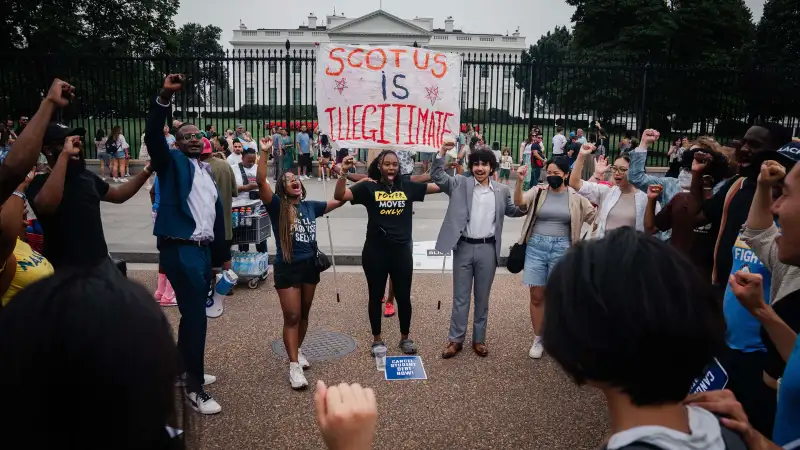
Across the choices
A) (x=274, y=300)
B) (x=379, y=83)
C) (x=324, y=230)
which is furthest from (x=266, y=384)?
(x=324, y=230)

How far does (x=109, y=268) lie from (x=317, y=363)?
3987 mm

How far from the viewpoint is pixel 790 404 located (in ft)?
5.53

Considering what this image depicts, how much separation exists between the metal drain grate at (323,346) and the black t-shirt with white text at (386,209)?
1.06 m

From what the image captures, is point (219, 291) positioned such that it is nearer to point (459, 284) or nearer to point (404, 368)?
point (404, 368)

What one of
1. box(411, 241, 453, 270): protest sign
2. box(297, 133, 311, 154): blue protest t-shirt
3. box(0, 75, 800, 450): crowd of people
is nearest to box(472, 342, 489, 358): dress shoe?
box(0, 75, 800, 450): crowd of people

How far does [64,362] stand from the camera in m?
0.89

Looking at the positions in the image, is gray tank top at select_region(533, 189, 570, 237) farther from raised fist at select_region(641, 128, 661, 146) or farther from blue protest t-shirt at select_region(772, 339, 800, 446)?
blue protest t-shirt at select_region(772, 339, 800, 446)

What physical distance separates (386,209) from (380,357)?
1269 mm

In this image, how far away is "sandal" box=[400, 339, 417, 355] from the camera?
16.8ft

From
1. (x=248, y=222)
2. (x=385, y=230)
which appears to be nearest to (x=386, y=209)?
(x=385, y=230)

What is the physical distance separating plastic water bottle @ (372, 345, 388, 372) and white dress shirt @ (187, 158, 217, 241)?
170 centimetres

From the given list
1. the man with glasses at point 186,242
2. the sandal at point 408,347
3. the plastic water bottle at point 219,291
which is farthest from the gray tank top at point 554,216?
the man with glasses at point 186,242

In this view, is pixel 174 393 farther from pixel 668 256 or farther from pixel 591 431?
pixel 591 431

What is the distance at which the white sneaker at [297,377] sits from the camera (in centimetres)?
439
